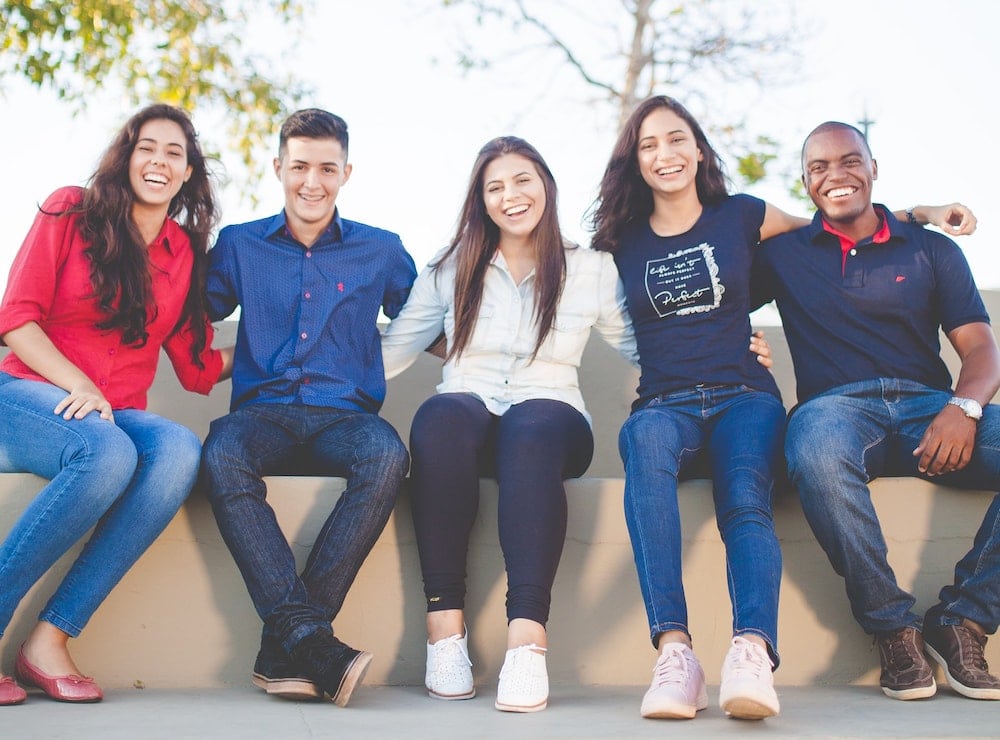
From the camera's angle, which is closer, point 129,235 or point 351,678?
point 351,678

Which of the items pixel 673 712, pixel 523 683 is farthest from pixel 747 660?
pixel 523 683

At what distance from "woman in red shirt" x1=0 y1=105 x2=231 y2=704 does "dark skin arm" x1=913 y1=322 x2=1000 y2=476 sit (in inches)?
73.0

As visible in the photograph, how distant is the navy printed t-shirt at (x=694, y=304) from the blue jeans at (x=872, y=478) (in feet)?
0.81

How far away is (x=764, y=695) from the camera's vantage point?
83.4 inches

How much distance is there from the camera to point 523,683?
91.4 inches

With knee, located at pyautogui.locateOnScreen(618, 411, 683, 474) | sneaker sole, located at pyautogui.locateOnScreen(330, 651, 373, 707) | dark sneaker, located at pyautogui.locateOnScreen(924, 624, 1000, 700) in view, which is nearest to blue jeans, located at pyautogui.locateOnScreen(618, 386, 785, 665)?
knee, located at pyautogui.locateOnScreen(618, 411, 683, 474)

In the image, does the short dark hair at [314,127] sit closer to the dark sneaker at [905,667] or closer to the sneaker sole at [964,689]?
the dark sneaker at [905,667]

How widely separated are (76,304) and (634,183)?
1.64 meters

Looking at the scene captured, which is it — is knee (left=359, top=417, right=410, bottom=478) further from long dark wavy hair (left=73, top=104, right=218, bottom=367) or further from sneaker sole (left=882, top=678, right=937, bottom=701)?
sneaker sole (left=882, top=678, right=937, bottom=701)

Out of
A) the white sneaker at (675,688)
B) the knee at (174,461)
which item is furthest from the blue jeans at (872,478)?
the knee at (174,461)

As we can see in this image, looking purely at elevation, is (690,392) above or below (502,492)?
above

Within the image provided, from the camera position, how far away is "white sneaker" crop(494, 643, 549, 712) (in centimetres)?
231

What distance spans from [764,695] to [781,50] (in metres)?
8.47

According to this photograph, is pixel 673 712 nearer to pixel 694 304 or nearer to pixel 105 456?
pixel 694 304
